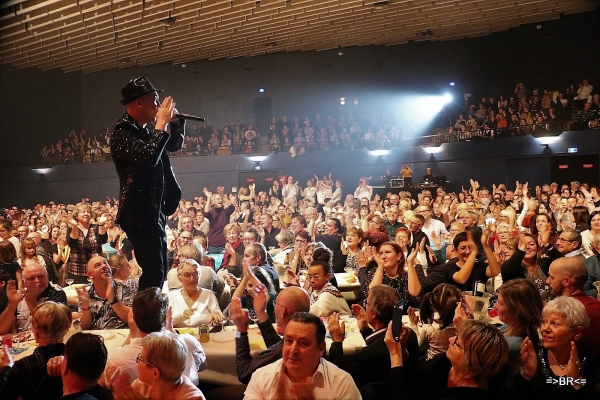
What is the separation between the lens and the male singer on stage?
3.39 meters

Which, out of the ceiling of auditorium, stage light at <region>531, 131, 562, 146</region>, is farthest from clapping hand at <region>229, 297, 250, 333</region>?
stage light at <region>531, 131, 562, 146</region>

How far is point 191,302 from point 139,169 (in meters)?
1.08

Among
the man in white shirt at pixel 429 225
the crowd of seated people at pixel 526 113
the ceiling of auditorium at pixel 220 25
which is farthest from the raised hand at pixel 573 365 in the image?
the crowd of seated people at pixel 526 113

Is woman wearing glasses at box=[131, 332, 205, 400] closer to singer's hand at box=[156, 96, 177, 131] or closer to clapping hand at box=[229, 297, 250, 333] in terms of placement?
clapping hand at box=[229, 297, 250, 333]

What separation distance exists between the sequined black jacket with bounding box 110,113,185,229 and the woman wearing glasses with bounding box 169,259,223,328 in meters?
0.56

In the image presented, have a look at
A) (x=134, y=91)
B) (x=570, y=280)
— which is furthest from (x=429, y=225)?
(x=134, y=91)

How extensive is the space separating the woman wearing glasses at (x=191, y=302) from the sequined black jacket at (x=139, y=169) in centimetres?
56

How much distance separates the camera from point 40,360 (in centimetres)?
262

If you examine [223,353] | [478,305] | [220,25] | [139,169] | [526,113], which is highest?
[220,25]

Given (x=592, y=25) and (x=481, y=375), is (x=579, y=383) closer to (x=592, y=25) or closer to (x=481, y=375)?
(x=481, y=375)

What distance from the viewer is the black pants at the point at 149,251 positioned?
11.8ft

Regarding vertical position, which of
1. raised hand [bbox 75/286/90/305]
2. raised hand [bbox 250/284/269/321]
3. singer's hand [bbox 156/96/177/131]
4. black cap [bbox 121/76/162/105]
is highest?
black cap [bbox 121/76/162/105]

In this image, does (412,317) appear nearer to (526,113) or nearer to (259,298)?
(259,298)

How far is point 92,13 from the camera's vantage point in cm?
1136
